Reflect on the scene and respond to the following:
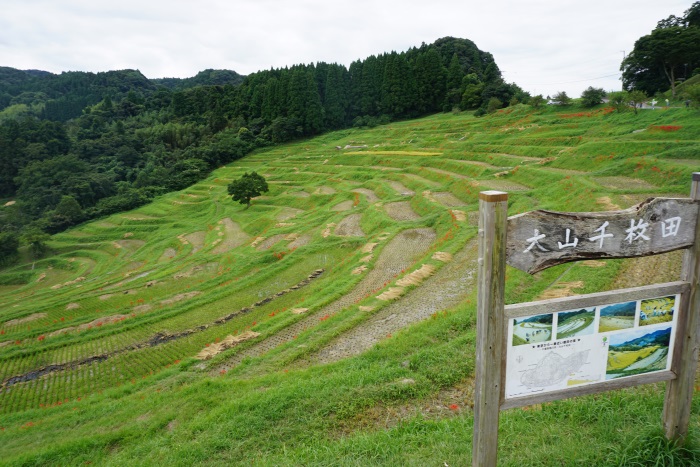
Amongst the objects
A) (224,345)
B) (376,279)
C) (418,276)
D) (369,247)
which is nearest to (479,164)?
(369,247)

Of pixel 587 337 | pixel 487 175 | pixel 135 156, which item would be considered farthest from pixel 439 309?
pixel 135 156

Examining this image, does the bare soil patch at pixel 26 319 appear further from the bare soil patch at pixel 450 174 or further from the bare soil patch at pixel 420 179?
the bare soil patch at pixel 450 174

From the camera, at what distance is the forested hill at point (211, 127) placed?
62.3 m

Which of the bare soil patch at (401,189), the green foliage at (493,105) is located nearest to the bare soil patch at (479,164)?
the bare soil patch at (401,189)

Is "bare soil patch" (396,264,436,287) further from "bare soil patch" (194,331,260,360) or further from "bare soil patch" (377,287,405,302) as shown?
"bare soil patch" (194,331,260,360)

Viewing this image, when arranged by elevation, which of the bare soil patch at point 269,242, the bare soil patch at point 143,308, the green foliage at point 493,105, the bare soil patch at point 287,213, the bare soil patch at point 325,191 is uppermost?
the green foliage at point 493,105

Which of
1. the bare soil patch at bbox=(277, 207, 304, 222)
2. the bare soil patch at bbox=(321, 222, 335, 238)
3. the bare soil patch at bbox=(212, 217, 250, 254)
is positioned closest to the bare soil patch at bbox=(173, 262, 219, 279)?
the bare soil patch at bbox=(212, 217, 250, 254)

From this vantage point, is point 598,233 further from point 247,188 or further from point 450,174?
point 247,188

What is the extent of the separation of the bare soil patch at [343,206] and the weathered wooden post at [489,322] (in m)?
28.3

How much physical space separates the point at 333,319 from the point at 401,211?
15.8 meters

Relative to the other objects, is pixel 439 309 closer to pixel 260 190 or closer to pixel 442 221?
pixel 442 221

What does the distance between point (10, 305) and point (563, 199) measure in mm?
37640

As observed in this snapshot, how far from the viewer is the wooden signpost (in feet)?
11.6

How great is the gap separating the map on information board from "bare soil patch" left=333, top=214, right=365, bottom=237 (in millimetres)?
21579
